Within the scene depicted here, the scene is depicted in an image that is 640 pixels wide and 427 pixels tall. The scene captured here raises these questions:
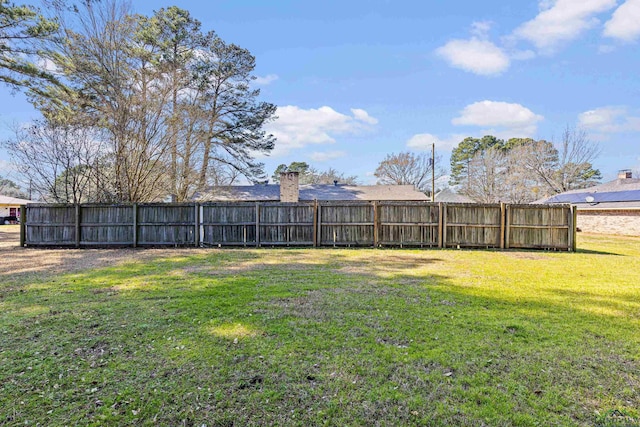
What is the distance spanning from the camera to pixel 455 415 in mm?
2107

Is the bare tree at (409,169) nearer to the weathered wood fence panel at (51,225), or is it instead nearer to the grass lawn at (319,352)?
the weathered wood fence panel at (51,225)

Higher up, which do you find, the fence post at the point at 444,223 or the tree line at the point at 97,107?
the tree line at the point at 97,107

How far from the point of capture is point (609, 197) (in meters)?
21.5

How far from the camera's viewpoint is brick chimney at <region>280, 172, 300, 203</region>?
2116 centimetres

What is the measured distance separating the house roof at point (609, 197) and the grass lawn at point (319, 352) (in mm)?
19190

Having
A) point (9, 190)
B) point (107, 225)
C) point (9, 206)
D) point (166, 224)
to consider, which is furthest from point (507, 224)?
point (9, 190)

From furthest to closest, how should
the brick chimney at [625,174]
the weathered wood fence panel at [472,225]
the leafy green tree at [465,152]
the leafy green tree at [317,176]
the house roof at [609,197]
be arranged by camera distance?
the leafy green tree at [317,176] → the leafy green tree at [465,152] → the brick chimney at [625,174] → the house roof at [609,197] → the weathered wood fence panel at [472,225]

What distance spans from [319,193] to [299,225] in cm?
1184

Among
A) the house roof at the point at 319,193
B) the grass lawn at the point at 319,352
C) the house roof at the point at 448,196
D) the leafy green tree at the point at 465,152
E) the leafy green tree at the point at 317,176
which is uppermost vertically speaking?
the leafy green tree at the point at 465,152

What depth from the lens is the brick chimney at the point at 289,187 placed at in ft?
Result: 69.4

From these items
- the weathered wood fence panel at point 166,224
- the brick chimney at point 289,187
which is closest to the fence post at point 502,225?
the weathered wood fence panel at point 166,224

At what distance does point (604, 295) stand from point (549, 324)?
2.27 meters

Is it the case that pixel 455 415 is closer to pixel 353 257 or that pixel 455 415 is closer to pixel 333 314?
pixel 333 314

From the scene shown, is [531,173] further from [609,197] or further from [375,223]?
[375,223]
